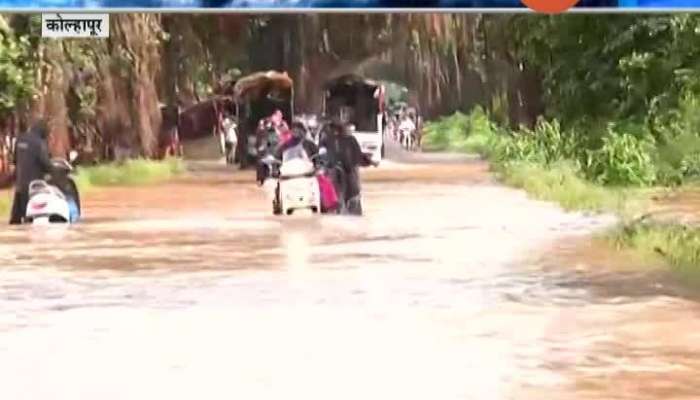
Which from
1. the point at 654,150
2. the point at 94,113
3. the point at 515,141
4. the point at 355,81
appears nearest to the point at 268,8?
the point at 355,81

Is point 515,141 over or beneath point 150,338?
over

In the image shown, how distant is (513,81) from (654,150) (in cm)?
27

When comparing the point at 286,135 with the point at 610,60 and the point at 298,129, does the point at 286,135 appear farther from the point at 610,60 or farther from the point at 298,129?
the point at 610,60

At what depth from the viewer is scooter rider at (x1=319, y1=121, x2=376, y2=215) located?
2.21 meters

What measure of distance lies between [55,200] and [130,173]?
0.44ft

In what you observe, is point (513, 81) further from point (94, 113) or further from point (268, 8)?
point (94, 113)

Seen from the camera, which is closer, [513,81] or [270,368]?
[270,368]

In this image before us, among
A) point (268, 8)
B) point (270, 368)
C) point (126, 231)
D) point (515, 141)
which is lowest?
point (270, 368)

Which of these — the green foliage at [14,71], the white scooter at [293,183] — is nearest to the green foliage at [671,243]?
the white scooter at [293,183]

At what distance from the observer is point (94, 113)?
7.16 ft

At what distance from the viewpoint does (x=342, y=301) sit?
7.04 ft

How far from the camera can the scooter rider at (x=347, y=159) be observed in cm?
221

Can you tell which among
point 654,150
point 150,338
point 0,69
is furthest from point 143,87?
point 654,150

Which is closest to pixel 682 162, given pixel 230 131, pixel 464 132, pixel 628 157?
pixel 628 157
